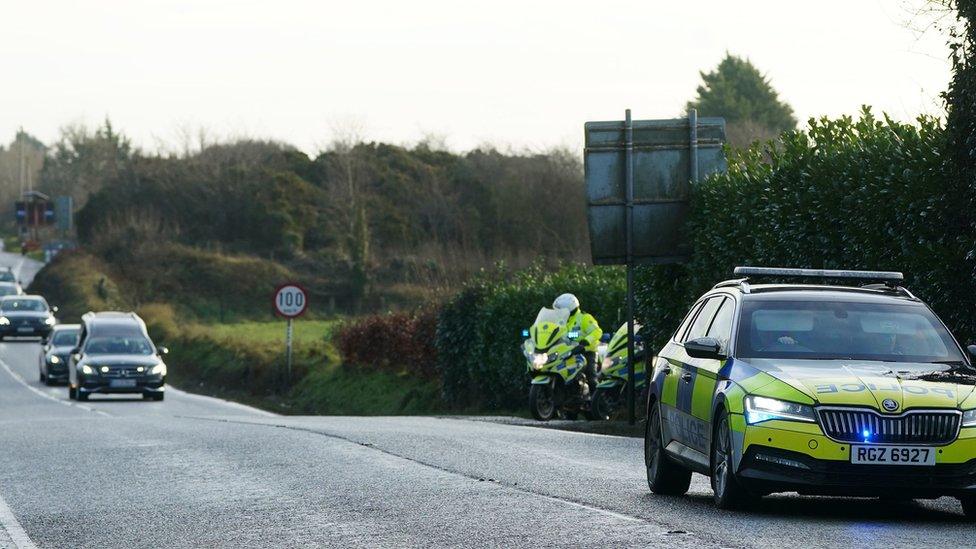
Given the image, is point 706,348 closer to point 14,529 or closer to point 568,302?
point 14,529

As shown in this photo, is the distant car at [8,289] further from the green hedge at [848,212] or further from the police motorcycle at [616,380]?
the green hedge at [848,212]

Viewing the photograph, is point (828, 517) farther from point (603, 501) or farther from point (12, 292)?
point (12, 292)

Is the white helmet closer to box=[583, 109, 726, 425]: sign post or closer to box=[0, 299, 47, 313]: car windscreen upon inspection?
box=[583, 109, 726, 425]: sign post

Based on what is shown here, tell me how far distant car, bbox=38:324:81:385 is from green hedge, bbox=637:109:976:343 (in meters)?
27.0

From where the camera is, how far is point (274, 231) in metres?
84.3

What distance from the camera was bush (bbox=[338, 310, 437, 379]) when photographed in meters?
37.4

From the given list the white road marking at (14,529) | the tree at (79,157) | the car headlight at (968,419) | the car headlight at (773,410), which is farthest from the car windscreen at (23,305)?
the tree at (79,157)

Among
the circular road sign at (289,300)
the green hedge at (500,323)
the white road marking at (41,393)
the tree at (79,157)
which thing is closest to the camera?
the green hedge at (500,323)

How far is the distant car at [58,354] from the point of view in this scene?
4466 centimetres

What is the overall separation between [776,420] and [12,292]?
229 feet

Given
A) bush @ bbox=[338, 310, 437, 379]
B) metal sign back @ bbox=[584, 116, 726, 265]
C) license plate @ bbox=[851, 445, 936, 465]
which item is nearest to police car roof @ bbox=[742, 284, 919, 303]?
license plate @ bbox=[851, 445, 936, 465]

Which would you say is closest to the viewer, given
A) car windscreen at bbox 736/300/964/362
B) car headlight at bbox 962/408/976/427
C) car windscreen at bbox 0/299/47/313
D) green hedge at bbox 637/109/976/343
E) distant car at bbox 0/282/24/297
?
car headlight at bbox 962/408/976/427

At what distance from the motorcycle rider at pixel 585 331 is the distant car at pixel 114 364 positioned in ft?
49.5

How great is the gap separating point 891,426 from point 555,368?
49.5 ft
